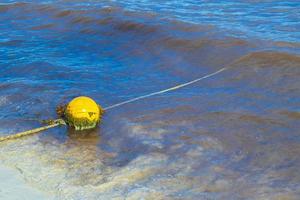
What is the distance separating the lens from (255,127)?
264 inches

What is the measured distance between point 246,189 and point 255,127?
1.62 m

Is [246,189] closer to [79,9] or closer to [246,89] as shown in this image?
[246,89]

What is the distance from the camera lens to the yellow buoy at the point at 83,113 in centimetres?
672

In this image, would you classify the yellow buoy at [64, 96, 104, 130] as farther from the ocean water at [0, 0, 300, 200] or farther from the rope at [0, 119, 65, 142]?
the rope at [0, 119, 65, 142]

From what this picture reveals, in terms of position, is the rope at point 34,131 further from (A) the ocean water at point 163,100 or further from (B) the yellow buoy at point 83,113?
(B) the yellow buoy at point 83,113

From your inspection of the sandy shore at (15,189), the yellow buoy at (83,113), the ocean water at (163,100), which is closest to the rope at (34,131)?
the ocean water at (163,100)

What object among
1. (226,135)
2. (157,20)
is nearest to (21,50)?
(157,20)

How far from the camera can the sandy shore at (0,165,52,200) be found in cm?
507

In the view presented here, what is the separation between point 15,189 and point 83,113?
1.70m

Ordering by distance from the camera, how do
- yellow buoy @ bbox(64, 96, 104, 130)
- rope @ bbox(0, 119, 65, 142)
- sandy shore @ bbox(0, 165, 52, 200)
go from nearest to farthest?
sandy shore @ bbox(0, 165, 52, 200)
rope @ bbox(0, 119, 65, 142)
yellow buoy @ bbox(64, 96, 104, 130)

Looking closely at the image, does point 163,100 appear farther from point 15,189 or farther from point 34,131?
point 15,189

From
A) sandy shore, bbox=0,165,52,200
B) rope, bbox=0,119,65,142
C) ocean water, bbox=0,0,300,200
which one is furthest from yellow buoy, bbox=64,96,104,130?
sandy shore, bbox=0,165,52,200

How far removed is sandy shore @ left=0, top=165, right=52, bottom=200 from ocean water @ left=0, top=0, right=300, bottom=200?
93 mm

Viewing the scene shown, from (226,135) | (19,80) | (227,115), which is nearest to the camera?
(226,135)
